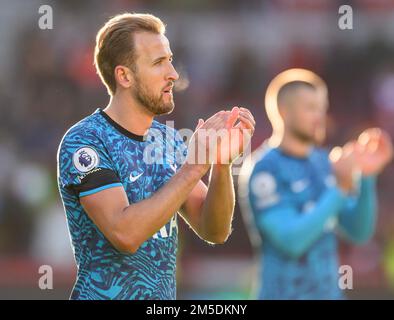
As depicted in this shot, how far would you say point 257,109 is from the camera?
1397cm

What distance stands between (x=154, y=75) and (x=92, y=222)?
73 cm

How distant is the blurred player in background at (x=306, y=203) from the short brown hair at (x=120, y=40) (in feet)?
6.50

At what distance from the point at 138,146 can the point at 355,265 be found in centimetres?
815

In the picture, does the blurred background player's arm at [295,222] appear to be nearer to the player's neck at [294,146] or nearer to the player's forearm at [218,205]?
the player's neck at [294,146]

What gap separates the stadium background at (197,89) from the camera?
12.2 m

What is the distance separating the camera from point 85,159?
4.10 m

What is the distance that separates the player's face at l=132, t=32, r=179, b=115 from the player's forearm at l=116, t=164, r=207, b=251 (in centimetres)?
44

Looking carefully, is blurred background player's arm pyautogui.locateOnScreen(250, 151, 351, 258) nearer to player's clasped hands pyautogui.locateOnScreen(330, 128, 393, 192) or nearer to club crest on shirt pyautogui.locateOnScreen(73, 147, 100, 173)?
player's clasped hands pyautogui.locateOnScreen(330, 128, 393, 192)

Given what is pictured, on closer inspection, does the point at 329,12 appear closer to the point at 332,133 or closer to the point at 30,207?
the point at 332,133

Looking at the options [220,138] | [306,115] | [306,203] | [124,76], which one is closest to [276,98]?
[306,115]

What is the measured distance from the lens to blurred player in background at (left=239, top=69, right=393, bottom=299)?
20.2 ft

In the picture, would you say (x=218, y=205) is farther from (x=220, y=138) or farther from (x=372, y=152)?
(x=372, y=152)

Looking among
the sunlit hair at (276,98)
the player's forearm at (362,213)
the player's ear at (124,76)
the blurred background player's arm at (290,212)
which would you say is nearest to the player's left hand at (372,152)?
the blurred background player's arm at (290,212)
